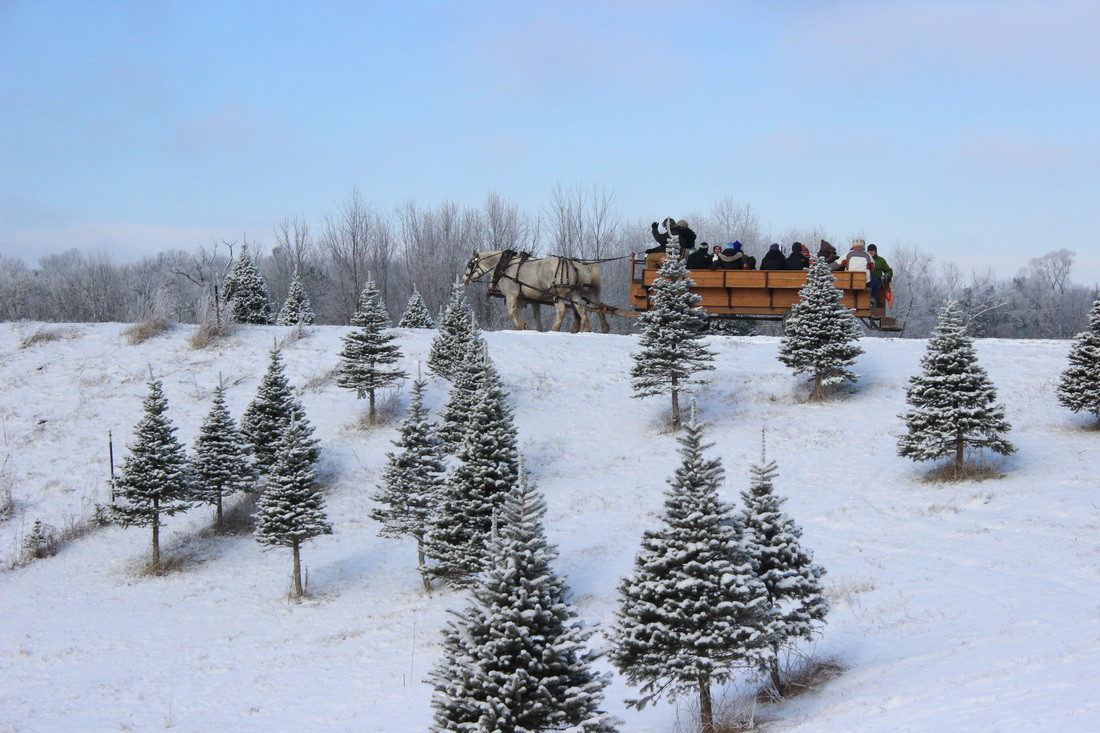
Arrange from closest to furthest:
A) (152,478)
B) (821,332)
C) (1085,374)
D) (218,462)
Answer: (152,478) → (1085,374) → (218,462) → (821,332)

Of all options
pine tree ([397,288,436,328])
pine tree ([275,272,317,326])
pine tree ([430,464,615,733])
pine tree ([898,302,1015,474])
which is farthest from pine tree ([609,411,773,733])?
pine tree ([275,272,317,326])

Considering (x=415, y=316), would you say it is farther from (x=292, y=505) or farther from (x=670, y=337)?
(x=292, y=505)

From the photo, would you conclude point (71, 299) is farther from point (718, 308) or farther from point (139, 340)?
point (718, 308)

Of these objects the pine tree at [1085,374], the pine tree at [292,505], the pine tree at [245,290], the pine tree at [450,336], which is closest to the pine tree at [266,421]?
the pine tree at [292,505]

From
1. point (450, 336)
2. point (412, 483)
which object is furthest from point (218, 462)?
point (450, 336)

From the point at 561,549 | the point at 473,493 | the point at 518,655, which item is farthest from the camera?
the point at 561,549

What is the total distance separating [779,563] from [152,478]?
15.6 m

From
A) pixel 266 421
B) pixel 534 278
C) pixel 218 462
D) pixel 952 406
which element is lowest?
pixel 218 462

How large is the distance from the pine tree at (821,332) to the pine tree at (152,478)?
54.0 feet

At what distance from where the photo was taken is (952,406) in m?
19.2

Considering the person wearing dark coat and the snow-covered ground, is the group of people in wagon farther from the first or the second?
the snow-covered ground

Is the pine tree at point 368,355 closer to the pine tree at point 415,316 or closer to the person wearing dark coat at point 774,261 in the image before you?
the pine tree at point 415,316

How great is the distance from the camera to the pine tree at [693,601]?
32.2 feet

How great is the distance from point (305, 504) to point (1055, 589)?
1426 cm
